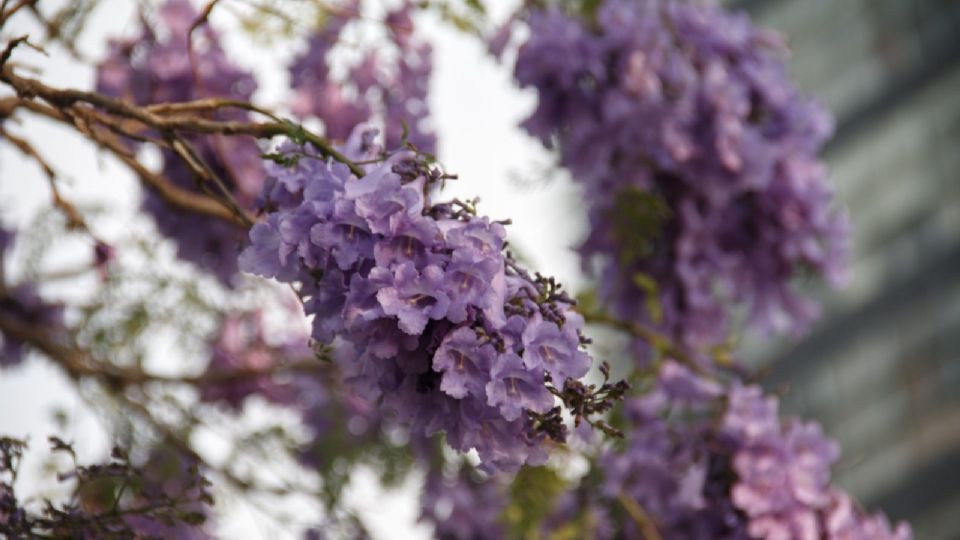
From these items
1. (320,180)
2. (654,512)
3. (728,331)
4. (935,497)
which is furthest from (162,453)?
(935,497)

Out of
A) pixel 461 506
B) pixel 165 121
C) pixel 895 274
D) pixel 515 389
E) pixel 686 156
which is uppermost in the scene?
pixel 895 274

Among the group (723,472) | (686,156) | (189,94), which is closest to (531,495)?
(723,472)

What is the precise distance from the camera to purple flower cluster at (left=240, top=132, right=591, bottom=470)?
1.79m

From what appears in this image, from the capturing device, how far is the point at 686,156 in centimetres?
340

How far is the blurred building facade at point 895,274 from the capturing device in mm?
15172

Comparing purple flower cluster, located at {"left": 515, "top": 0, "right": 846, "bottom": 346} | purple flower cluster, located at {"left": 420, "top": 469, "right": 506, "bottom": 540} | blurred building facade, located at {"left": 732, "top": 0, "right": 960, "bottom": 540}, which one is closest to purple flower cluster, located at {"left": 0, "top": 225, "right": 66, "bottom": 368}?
purple flower cluster, located at {"left": 420, "top": 469, "right": 506, "bottom": 540}

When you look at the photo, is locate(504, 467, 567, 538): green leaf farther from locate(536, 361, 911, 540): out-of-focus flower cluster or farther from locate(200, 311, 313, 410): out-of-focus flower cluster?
locate(200, 311, 313, 410): out-of-focus flower cluster

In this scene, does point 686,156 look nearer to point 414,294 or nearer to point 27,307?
point 27,307

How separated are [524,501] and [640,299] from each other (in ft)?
1.89

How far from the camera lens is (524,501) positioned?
339 cm

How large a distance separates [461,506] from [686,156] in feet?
3.96

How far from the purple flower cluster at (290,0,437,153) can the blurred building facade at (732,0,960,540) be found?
11552mm

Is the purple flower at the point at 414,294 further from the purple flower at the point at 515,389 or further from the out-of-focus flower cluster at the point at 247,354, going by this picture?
the out-of-focus flower cluster at the point at 247,354

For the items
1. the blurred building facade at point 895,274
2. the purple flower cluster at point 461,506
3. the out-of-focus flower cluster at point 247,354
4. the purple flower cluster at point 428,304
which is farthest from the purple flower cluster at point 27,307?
the blurred building facade at point 895,274
